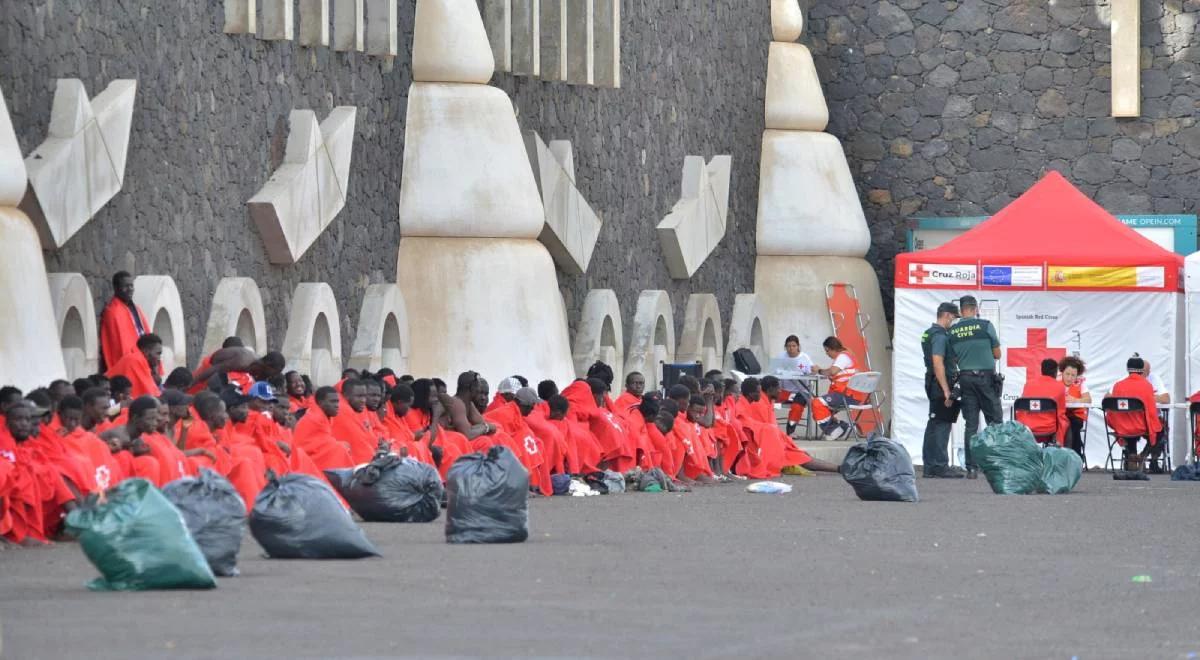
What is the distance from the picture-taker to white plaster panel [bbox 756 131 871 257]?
99.2 feet

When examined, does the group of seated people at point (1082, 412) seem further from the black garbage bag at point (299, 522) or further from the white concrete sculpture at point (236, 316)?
the black garbage bag at point (299, 522)

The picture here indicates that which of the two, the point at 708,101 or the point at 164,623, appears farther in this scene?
the point at 708,101

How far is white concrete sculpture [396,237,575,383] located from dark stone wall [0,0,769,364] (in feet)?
0.59

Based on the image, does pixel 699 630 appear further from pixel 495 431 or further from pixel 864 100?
pixel 864 100

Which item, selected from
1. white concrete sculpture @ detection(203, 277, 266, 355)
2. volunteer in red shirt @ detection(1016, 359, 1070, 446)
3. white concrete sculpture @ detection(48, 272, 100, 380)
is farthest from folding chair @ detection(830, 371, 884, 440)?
white concrete sculpture @ detection(48, 272, 100, 380)

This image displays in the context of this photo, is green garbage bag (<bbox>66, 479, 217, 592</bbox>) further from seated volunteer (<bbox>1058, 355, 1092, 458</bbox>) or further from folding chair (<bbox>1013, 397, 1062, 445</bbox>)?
seated volunteer (<bbox>1058, 355, 1092, 458</bbox>)

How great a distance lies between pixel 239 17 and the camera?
17.7 metres

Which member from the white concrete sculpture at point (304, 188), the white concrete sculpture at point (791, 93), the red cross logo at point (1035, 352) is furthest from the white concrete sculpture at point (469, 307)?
the white concrete sculpture at point (791, 93)

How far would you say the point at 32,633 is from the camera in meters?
7.63

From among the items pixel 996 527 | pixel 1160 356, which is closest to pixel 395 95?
pixel 1160 356

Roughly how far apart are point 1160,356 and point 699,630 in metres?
14.5

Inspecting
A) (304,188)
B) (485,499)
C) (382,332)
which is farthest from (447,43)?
(485,499)

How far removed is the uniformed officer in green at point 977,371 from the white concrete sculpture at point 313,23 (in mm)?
5857

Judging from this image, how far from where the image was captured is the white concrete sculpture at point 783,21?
3122 centimetres
